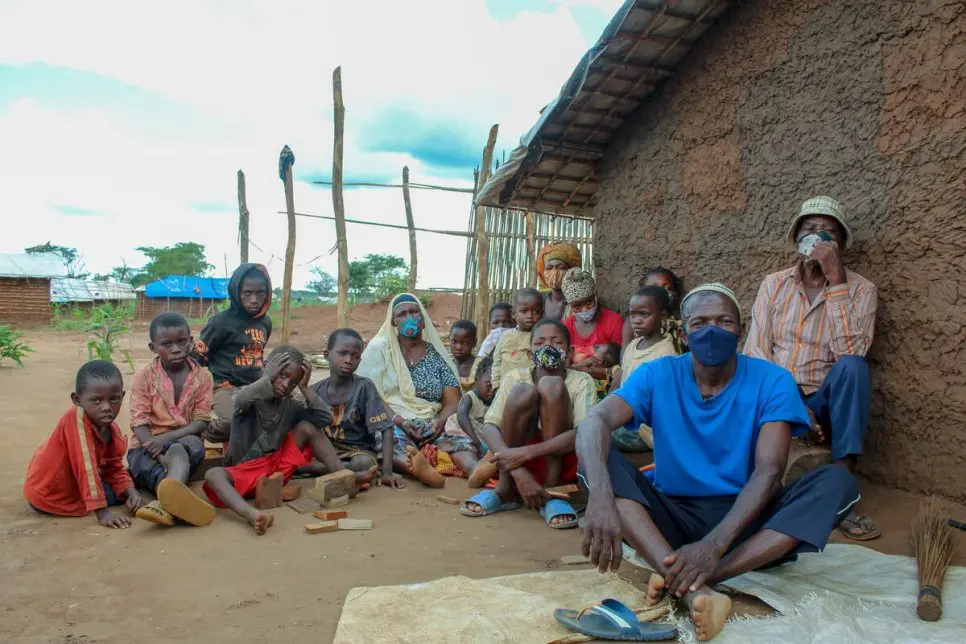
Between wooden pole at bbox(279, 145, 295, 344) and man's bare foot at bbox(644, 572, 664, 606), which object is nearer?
man's bare foot at bbox(644, 572, 664, 606)

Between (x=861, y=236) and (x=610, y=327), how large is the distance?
1.94m

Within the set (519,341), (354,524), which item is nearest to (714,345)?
(354,524)

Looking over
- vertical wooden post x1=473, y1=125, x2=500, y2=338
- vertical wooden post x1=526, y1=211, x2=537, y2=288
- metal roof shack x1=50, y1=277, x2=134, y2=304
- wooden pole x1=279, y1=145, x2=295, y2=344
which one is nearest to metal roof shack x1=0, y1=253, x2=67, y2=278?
metal roof shack x1=50, y1=277, x2=134, y2=304

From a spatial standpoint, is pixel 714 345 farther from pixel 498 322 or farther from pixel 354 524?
pixel 498 322

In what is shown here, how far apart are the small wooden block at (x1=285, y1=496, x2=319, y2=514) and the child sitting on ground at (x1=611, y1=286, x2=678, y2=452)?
1.80 metres

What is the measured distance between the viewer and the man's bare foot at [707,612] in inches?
89.3

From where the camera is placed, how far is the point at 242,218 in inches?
476

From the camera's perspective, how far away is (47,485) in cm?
379

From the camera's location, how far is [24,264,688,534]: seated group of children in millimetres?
3781

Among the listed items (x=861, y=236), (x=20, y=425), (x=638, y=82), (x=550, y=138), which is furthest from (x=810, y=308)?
(x=20, y=425)

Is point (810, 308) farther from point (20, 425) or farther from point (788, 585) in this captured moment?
point (20, 425)

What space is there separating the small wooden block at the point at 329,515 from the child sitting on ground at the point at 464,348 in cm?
201

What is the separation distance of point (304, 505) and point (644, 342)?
2.24 meters

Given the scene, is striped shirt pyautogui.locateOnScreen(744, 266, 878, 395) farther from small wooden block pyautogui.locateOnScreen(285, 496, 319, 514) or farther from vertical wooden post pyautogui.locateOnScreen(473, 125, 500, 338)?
vertical wooden post pyautogui.locateOnScreen(473, 125, 500, 338)
